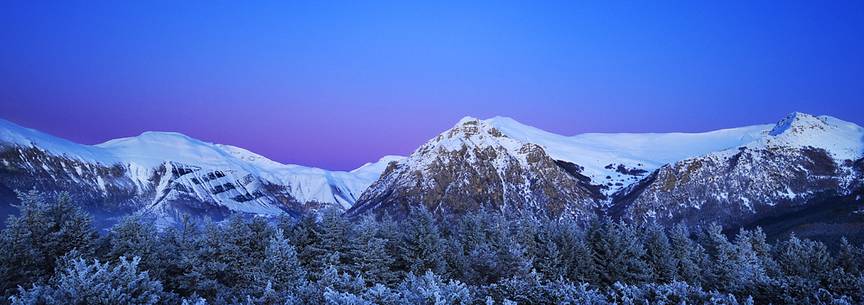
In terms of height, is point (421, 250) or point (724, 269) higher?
point (421, 250)

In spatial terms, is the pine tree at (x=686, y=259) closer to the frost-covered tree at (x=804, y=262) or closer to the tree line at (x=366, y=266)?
the tree line at (x=366, y=266)

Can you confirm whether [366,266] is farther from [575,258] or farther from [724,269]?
[724,269]

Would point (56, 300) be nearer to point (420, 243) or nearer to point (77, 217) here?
point (77, 217)

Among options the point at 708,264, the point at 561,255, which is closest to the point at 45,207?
the point at 561,255

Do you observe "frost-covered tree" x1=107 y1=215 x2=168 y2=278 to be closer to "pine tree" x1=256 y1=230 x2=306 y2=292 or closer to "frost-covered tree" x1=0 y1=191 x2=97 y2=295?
"frost-covered tree" x1=0 y1=191 x2=97 y2=295

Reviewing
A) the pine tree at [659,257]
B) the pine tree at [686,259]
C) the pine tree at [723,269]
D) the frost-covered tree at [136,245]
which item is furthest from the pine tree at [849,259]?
the frost-covered tree at [136,245]

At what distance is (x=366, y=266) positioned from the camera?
54969mm

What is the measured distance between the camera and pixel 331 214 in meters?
62.9

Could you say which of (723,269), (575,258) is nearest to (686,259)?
(723,269)

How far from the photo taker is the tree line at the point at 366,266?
23.4 metres

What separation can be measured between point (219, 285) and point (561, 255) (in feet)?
121

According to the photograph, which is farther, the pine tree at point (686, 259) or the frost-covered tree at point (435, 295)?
the pine tree at point (686, 259)

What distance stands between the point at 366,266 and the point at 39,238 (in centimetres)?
2653

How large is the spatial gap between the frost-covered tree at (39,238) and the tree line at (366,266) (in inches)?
3.6
